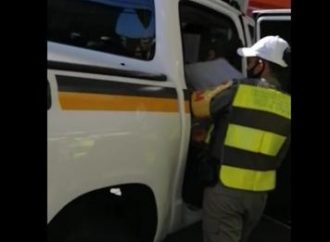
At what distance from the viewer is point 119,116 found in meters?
2.78

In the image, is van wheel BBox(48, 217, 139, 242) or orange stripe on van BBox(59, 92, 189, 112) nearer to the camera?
orange stripe on van BBox(59, 92, 189, 112)

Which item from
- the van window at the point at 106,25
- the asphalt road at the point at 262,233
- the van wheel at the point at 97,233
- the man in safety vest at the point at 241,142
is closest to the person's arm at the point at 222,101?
the man in safety vest at the point at 241,142

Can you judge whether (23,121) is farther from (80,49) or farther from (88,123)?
(80,49)

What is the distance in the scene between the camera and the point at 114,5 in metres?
3.45

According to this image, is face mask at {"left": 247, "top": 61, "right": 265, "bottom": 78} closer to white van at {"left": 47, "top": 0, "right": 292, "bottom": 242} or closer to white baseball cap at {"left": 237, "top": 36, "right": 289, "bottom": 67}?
white baseball cap at {"left": 237, "top": 36, "right": 289, "bottom": 67}

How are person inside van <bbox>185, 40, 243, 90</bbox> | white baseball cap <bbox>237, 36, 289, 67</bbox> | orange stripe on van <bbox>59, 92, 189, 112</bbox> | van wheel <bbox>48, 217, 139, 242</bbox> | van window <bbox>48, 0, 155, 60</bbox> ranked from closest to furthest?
orange stripe on van <bbox>59, 92, 189, 112</bbox>
van wheel <bbox>48, 217, 139, 242</bbox>
van window <bbox>48, 0, 155, 60</bbox>
white baseball cap <bbox>237, 36, 289, 67</bbox>
person inside van <bbox>185, 40, 243, 90</bbox>

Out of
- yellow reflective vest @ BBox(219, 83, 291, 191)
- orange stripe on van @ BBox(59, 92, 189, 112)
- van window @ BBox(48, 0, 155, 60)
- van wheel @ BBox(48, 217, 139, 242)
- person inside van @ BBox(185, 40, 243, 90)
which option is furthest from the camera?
person inside van @ BBox(185, 40, 243, 90)

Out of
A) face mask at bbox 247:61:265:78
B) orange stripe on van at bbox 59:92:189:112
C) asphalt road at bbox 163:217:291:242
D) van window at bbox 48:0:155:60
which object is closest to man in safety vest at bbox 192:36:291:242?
face mask at bbox 247:61:265:78

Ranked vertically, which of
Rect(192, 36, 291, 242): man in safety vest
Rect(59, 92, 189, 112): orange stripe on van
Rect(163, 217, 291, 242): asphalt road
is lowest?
Rect(163, 217, 291, 242): asphalt road

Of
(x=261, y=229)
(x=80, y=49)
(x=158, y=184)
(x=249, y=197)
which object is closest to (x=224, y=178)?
(x=249, y=197)

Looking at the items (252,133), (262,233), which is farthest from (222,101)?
(262,233)

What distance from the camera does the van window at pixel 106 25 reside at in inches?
121

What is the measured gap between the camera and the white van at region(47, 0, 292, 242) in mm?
2490

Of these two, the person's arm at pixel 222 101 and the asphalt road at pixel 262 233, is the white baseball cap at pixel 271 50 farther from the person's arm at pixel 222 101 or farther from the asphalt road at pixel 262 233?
the asphalt road at pixel 262 233
